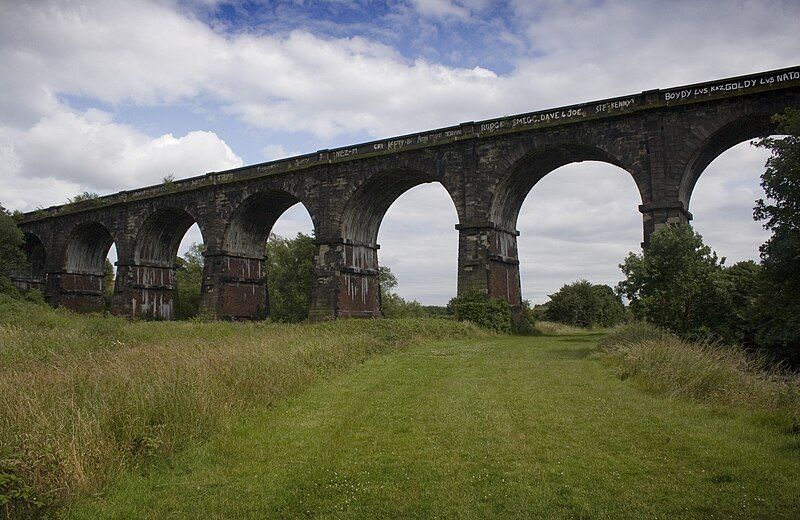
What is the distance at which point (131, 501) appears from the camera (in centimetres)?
559

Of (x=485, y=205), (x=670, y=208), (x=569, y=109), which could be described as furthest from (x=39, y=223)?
(x=670, y=208)

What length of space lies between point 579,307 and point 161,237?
29.6 m

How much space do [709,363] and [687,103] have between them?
1475cm

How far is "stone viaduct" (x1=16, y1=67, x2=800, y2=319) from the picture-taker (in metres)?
21.7

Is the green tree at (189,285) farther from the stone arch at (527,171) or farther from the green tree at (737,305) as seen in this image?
the green tree at (737,305)

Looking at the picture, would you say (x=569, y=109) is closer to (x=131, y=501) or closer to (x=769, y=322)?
(x=769, y=322)

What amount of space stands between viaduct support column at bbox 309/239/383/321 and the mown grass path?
1959cm

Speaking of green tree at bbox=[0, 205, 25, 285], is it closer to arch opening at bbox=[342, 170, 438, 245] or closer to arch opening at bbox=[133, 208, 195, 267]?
arch opening at bbox=[133, 208, 195, 267]

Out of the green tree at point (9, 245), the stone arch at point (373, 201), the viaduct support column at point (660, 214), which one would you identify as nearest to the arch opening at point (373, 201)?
the stone arch at point (373, 201)

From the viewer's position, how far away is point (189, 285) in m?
52.2

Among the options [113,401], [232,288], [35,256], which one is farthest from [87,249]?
[113,401]

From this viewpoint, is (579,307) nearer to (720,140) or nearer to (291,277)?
(720,140)

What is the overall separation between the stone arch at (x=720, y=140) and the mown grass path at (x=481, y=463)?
50.6ft

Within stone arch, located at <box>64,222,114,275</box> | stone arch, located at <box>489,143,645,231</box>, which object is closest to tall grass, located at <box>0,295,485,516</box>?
stone arch, located at <box>489,143,645,231</box>
